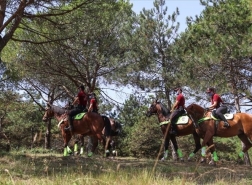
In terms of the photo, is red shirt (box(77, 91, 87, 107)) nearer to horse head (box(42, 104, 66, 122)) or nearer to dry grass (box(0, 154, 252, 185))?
horse head (box(42, 104, 66, 122))

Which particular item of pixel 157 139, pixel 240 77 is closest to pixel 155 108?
pixel 240 77

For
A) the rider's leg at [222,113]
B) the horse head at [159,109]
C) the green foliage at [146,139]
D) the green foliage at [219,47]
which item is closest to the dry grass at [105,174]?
the rider's leg at [222,113]

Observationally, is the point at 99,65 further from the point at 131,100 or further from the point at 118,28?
the point at 131,100

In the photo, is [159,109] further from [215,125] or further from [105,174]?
[105,174]

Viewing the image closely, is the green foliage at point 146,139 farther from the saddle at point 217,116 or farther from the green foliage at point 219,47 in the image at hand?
the saddle at point 217,116

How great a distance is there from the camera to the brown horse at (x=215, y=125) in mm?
11203

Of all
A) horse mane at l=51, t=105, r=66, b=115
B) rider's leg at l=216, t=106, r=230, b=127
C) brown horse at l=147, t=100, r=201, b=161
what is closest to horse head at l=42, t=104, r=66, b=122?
horse mane at l=51, t=105, r=66, b=115

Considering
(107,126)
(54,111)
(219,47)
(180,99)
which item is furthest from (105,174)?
(219,47)

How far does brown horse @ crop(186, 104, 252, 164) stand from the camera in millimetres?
11203

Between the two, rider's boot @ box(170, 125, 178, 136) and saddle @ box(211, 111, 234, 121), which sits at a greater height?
saddle @ box(211, 111, 234, 121)

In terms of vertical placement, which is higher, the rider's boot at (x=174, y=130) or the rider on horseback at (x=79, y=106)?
the rider on horseback at (x=79, y=106)

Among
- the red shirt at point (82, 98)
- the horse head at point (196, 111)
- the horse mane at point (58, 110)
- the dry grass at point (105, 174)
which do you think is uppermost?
the red shirt at point (82, 98)

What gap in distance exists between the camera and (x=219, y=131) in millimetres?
11281

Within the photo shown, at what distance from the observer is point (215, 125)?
11234 mm
